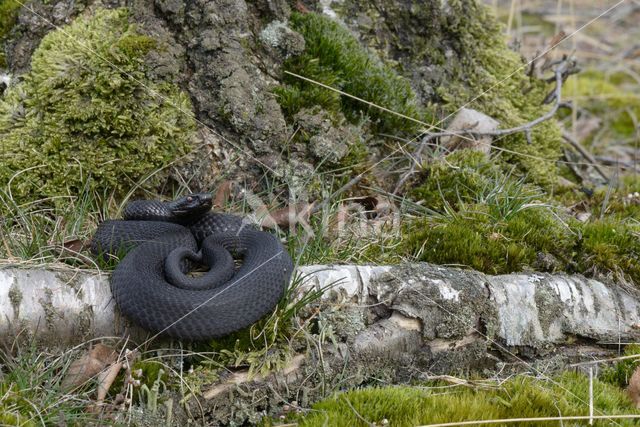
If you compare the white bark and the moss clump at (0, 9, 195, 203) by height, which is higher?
the moss clump at (0, 9, 195, 203)

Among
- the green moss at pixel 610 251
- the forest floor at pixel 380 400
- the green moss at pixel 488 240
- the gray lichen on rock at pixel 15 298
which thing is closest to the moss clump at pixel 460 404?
the forest floor at pixel 380 400

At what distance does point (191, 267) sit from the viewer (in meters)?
4.53

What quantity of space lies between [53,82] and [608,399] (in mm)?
4466

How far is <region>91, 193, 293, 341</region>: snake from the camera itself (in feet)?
12.0

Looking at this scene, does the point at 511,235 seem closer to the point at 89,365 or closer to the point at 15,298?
the point at 89,365

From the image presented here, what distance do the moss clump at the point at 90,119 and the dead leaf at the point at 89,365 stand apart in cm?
166

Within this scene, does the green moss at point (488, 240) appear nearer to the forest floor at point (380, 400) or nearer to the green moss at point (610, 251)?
the green moss at point (610, 251)

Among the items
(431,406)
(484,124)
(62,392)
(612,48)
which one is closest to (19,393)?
(62,392)

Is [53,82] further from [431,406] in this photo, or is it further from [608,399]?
[608,399]

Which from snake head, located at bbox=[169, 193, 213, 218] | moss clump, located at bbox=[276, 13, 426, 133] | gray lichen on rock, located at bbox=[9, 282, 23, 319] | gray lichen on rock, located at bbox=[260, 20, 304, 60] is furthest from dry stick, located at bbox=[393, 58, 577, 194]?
gray lichen on rock, located at bbox=[9, 282, 23, 319]

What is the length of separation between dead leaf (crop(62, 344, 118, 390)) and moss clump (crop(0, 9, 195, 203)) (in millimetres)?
1662

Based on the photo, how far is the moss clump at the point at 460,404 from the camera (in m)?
3.47

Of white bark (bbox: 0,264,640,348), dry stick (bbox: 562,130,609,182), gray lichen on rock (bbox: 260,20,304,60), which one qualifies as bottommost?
white bark (bbox: 0,264,640,348)

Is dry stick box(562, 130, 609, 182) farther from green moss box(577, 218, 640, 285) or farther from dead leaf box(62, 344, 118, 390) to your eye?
dead leaf box(62, 344, 118, 390)
